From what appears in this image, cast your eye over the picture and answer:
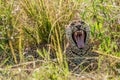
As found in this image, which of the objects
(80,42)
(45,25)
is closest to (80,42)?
(80,42)

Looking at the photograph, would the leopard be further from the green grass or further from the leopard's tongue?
the green grass

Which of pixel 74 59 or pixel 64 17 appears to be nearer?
pixel 74 59

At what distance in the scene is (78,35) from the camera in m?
4.29

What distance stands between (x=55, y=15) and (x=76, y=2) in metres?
A: 0.39

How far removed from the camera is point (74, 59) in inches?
175

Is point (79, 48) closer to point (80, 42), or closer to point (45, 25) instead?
point (80, 42)

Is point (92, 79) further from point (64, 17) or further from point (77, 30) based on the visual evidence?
point (64, 17)

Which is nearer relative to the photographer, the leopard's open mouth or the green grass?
the leopard's open mouth

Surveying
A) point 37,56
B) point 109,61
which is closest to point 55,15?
point 37,56

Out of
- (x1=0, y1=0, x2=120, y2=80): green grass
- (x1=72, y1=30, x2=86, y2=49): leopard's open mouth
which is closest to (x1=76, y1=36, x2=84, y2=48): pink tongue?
(x1=72, y1=30, x2=86, y2=49): leopard's open mouth

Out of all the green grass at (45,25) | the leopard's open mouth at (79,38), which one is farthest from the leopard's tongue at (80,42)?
the green grass at (45,25)

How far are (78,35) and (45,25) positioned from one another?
52cm

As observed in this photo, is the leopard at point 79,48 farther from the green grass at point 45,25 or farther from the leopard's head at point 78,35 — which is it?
the green grass at point 45,25

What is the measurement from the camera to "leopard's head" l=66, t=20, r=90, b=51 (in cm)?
429
